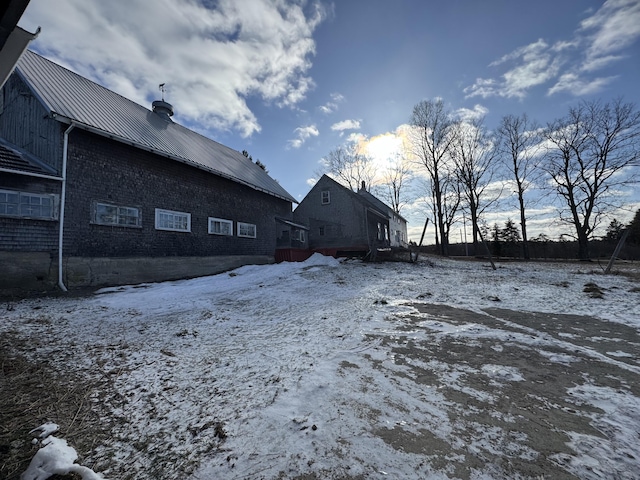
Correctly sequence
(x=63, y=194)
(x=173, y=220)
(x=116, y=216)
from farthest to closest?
(x=173, y=220) → (x=116, y=216) → (x=63, y=194)

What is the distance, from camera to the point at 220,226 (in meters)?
Result: 15.0

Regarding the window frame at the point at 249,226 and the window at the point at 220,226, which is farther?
the window frame at the point at 249,226

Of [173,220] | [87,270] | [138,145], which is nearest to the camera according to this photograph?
[87,270]

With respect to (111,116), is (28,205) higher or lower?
lower

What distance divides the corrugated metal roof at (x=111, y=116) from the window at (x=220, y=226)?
243 centimetres

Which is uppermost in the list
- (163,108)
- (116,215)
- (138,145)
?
(163,108)

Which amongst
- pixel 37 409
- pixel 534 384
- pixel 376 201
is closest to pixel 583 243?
pixel 376 201

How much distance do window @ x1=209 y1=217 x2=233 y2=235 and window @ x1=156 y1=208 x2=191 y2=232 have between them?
53.5 inches

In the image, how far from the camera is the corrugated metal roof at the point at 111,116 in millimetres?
9938

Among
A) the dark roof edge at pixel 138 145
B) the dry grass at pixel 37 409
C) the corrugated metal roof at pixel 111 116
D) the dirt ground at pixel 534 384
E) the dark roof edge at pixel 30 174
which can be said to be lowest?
the dirt ground at pixel 534 384

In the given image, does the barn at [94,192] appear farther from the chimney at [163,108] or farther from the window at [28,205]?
the chimney at [163,108]

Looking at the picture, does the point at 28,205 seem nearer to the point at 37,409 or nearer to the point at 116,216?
the point at 116,216

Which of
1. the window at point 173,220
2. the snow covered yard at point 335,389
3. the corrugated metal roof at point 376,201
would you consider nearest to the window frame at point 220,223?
the window at point 173,220

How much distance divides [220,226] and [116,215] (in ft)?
16.4
